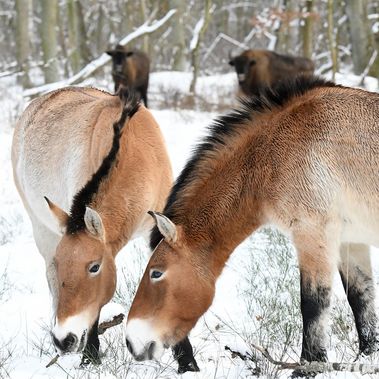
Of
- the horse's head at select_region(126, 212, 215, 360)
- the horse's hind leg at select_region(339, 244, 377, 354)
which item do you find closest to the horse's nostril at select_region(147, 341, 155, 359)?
the horse's head at select_region(126, 212, 215, 360)

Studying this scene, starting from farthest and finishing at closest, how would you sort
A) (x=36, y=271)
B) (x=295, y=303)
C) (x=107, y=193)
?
(x=36, y=271) → (x=295, y=303) → (x=107, y=193)

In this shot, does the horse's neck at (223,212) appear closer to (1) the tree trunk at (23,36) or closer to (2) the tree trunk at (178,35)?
(1) the tree trunk at (23,36)

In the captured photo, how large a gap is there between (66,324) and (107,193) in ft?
3.19

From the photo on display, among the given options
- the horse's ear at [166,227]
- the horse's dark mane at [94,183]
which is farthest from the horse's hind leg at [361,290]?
Result: the horse's dark mane at [94,183]

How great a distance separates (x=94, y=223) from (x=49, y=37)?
14.2 meters

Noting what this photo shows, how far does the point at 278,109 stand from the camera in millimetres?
4469

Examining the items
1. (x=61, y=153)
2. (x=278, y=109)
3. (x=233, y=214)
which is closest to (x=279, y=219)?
(x=233, y=214)

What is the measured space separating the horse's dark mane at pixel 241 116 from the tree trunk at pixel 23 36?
15.3 meters

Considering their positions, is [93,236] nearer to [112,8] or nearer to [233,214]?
[233,214]

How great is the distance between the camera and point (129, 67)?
58.9ft

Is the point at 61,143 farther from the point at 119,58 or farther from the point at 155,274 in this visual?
the point at 119,58

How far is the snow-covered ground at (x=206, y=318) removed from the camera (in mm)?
4332

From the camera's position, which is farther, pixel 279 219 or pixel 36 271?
pixel 36 271

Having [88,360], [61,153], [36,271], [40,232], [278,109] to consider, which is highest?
[278,109]
